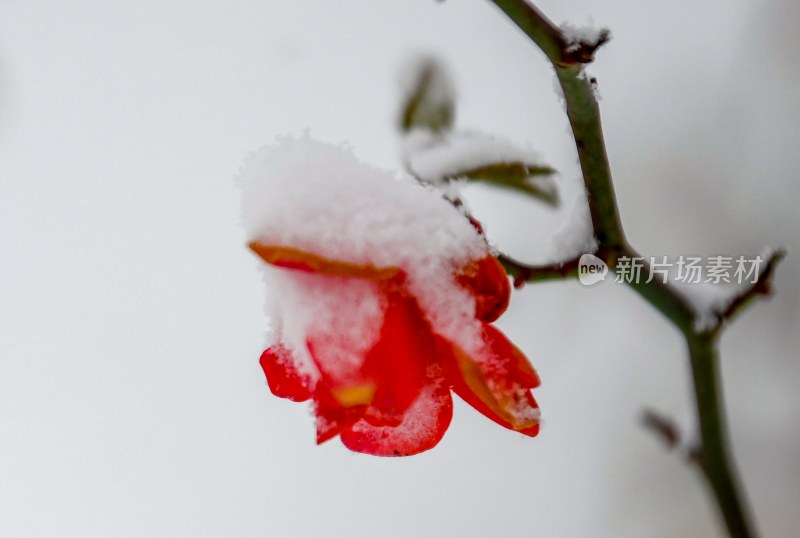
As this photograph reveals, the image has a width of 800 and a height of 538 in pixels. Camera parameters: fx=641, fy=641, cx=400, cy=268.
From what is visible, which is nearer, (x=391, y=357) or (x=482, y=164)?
(x=391, y=357)

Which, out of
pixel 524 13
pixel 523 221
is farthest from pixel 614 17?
pixel 524 13

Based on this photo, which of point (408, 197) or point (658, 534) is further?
point (658, 534)

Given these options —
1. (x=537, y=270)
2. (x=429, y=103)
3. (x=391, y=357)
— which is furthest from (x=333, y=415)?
(x=429, y=103)

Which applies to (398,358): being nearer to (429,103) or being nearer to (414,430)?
(414,430)

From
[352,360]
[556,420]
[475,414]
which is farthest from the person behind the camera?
[556,420]

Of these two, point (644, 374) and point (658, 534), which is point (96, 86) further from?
point (658, 534)

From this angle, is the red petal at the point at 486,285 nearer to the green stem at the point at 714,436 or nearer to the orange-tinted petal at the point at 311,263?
the orange-tinted petal at the point at 311,263
